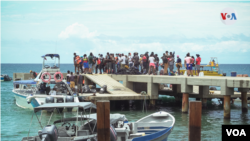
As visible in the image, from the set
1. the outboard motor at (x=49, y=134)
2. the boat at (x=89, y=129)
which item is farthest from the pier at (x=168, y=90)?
the outboard motor at (x=49, y=134)

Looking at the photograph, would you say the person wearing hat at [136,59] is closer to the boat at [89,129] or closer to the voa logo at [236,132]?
the boat at [89,129]

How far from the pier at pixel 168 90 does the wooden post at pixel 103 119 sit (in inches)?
515

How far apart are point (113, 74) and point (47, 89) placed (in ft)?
26.6

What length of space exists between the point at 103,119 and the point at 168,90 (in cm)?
2467

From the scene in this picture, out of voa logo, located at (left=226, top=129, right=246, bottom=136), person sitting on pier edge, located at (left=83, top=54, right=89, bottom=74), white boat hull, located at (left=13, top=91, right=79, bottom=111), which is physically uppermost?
person sitting on pier edge, located at (left=83, top=54, right=89, bottom=74)

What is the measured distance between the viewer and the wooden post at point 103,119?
11.9 m

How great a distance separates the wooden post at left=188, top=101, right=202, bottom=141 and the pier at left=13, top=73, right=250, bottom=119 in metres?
11.0

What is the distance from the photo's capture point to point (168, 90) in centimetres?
3609

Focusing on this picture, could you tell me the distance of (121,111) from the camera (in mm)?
28984

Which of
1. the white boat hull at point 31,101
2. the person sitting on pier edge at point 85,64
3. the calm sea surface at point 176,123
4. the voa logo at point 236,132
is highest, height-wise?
the person sitting on pier edge at point 85,64

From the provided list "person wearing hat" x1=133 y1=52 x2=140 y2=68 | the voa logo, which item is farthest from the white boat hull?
the voa logo

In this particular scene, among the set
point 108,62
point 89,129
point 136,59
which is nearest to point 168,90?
point 136,59

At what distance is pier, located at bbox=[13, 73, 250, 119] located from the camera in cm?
2355

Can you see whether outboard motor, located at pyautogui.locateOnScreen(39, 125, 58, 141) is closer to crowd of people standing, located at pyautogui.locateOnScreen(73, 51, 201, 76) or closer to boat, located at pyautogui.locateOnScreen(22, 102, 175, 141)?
boat, located at pyautogui.locateOnScreen(22, 102, 175, 141)
